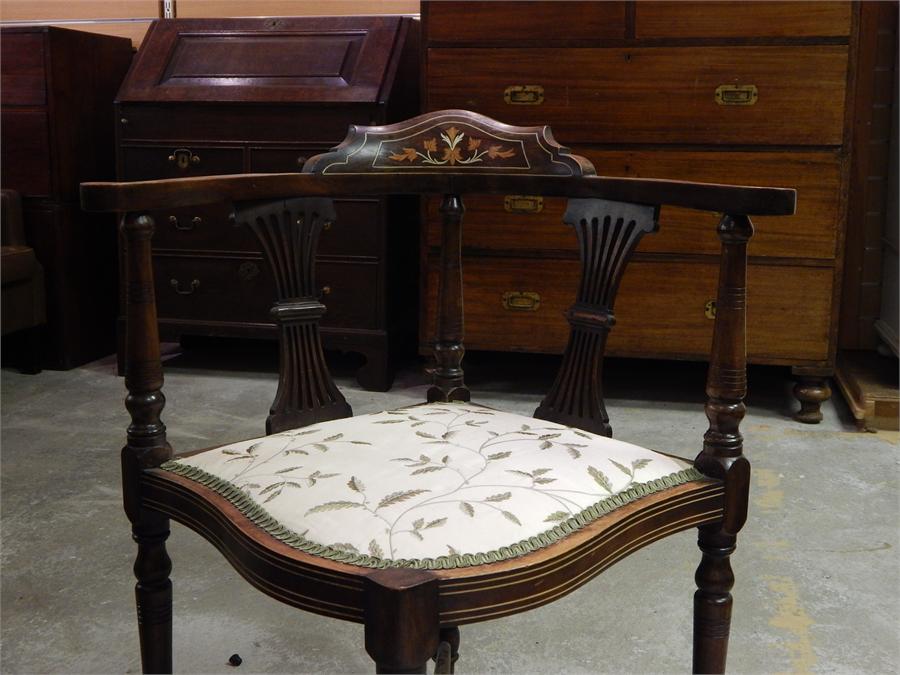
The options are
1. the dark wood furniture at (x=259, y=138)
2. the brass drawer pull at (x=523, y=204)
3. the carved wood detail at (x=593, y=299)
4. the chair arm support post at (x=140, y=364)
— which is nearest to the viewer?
the chair arm support post at (x=140, y=364)

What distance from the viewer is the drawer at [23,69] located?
325 cm

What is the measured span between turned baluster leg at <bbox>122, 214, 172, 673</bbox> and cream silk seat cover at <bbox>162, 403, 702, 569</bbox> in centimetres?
4

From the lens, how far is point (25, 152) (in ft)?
10.9

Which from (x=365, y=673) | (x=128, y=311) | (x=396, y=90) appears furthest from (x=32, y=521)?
(x=396, y=90)

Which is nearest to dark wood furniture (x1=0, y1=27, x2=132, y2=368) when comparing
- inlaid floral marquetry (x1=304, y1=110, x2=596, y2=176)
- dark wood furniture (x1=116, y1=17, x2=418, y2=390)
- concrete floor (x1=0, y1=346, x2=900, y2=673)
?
dark wood furniture (x1=116, y1=17, x2=418, y2=390)

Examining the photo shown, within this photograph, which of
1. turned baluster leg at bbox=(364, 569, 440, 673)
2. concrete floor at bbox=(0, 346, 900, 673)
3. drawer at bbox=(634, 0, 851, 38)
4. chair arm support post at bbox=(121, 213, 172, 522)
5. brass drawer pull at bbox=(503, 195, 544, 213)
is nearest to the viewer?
turned baluster leg at bbox=(364, 569, 440, 673)

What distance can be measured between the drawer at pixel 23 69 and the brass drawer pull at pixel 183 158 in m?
0.47

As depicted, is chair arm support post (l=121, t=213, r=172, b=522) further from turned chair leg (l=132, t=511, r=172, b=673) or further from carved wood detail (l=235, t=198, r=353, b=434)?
carved wood detail (l=235, t=198, r=353, b=434)

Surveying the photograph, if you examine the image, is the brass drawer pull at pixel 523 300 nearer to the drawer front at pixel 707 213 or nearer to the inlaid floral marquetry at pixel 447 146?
the drawer front at pixel 707 213

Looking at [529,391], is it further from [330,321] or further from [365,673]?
[365,673]

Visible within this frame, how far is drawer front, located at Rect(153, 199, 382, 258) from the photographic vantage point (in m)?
3.13

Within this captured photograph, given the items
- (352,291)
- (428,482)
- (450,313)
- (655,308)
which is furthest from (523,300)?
(428,482)

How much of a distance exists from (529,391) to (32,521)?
156cm

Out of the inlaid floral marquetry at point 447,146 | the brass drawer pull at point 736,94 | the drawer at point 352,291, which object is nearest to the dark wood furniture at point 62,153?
the drawer at point 352,291
